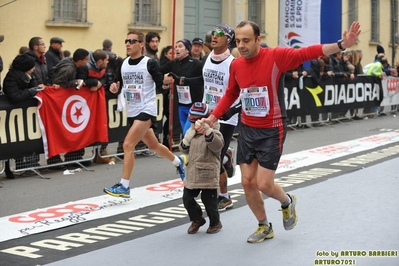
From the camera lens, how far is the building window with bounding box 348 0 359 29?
32787 millimetres

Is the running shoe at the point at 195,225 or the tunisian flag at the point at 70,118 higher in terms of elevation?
the tunisian flag at the point at 70,118

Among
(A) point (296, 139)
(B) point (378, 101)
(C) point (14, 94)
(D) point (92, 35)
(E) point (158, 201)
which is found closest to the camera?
(E) point (158, 201)

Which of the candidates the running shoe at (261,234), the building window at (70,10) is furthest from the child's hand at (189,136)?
the building window at (70,10)

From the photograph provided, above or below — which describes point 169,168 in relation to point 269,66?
below

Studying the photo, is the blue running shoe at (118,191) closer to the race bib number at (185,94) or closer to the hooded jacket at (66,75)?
the race bib number at (185,94)

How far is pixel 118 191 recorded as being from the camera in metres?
9.45

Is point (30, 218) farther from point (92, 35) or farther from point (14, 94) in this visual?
point (92, 35)

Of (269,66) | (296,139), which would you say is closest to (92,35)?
(296,139)

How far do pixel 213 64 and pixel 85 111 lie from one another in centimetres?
410

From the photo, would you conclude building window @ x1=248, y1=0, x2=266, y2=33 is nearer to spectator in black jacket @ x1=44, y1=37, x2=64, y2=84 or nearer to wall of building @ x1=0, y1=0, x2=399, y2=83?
wall of building @ x1=0, y1=0, x2=399, y2=83

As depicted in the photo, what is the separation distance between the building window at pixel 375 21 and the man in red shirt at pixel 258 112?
2885cm

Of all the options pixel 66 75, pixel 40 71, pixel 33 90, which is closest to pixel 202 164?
pixel 33 90

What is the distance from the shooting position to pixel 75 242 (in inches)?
296

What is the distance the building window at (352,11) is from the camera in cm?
3279
